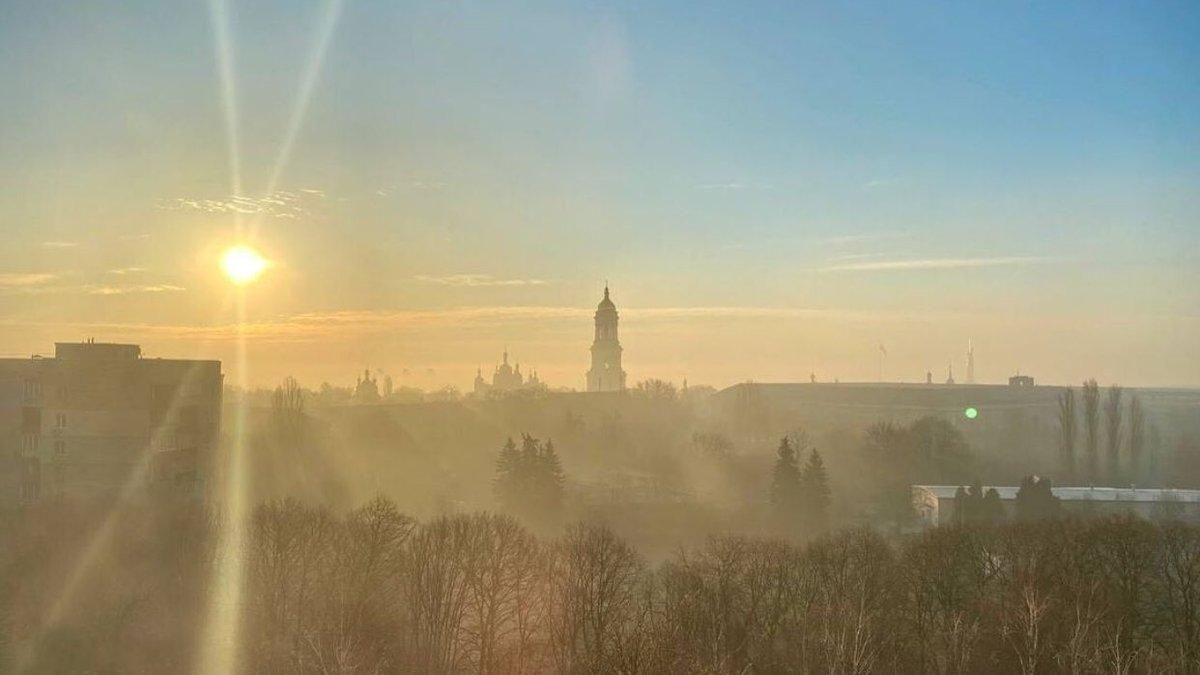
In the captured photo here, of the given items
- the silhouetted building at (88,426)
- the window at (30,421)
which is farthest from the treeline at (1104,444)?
the window at (30,421)

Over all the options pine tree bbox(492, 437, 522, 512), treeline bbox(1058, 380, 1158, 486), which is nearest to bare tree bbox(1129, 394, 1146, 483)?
treeline bbox(1058, 380, 1158, 486)

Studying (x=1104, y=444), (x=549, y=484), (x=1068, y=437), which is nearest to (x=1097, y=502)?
(x=1068, y=437)

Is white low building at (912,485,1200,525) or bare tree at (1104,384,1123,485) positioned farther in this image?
bare tree at (1104,384,1123,485)

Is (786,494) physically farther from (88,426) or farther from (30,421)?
(30,421)

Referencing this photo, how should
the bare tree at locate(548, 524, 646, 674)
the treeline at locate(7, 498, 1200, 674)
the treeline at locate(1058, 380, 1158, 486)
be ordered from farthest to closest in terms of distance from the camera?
the treeline at locate(1058, 380, 1158, 486)
the bare tree at locate(548, 524, 646, 674)
the treeline at locate(7, 498, 1200, 674)

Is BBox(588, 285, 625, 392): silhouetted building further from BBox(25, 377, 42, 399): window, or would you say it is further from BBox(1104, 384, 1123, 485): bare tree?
BBox(25, 377, 42, 399): window

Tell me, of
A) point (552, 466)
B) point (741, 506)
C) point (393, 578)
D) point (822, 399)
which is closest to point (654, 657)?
point (393, 578)
